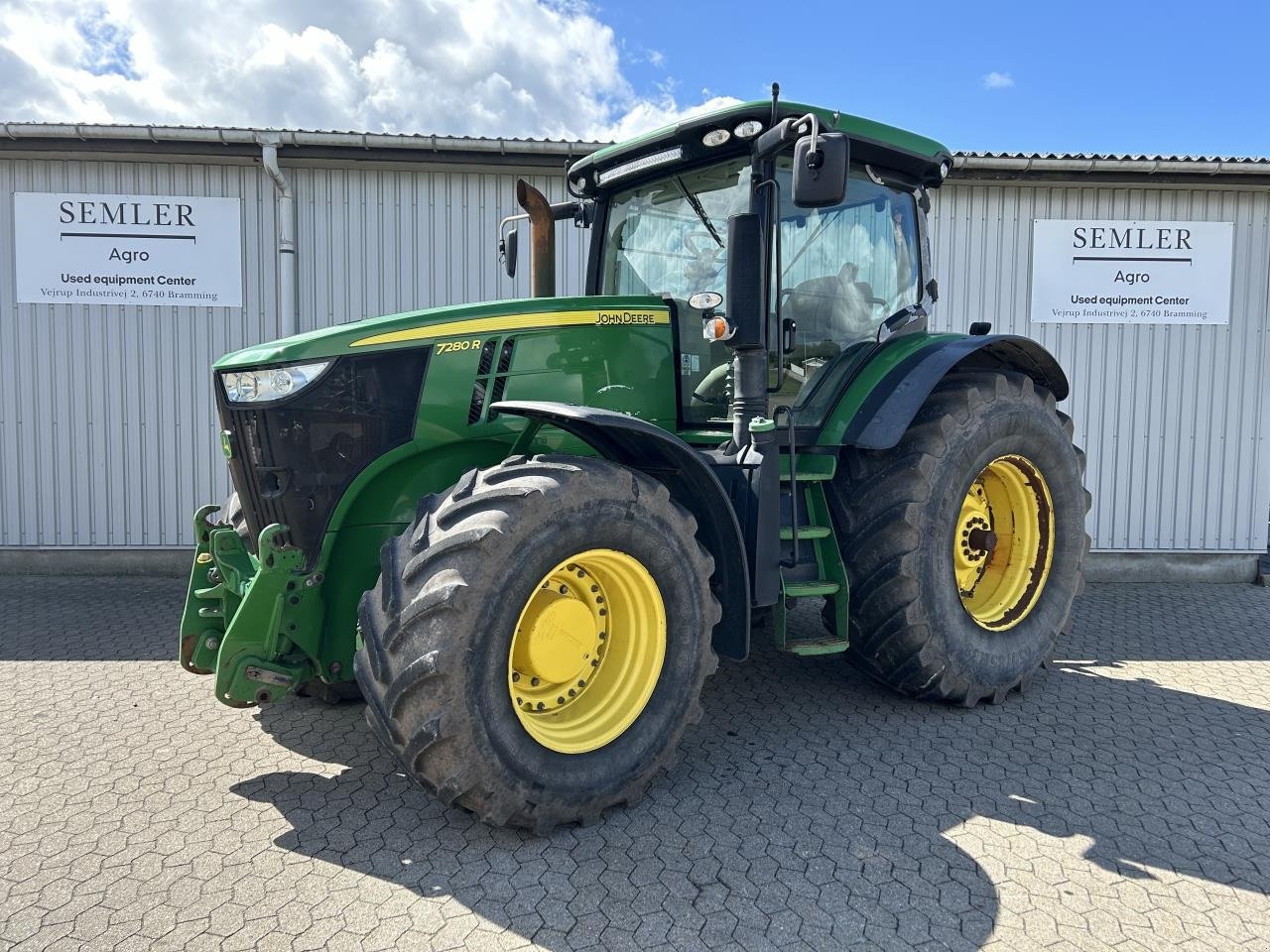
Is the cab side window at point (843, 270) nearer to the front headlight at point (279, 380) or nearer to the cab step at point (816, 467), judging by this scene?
the cab step at point (816, 467)

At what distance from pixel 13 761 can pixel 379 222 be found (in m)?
4.89

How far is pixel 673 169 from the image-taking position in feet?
13.2

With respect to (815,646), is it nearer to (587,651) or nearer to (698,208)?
(587,651)

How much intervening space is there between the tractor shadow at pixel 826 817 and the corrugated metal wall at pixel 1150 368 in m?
3.60

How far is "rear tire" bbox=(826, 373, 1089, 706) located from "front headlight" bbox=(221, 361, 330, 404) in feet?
7.56

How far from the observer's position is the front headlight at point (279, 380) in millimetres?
3125

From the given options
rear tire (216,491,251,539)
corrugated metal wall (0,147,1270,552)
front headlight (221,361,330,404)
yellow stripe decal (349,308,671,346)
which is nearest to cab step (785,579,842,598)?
yellow stripe decal (349,308,671,346)

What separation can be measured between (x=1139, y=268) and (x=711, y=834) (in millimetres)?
6698

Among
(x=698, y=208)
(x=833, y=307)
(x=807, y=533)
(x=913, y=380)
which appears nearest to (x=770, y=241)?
(x=698, y=208)

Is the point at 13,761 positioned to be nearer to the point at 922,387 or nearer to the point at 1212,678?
the point at 922,387

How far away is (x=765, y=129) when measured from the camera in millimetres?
3629

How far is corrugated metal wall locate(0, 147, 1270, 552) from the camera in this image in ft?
23.2

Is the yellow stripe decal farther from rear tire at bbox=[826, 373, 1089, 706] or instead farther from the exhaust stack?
rear tire at bbox=[826, 373, 1089, 706]

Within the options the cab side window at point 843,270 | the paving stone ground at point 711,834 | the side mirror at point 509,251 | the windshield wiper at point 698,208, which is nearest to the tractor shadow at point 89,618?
the paving stone ground at point 711,834
